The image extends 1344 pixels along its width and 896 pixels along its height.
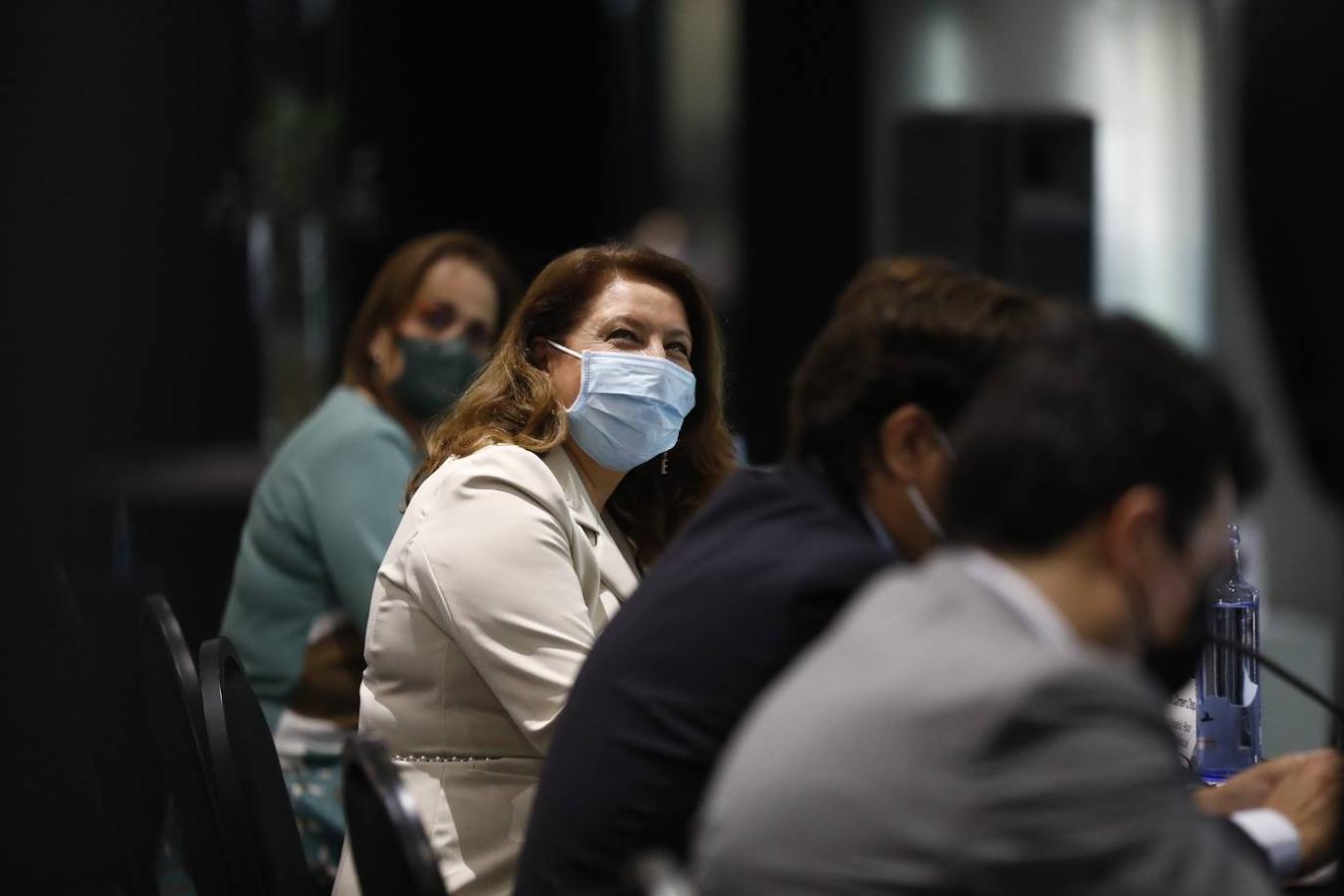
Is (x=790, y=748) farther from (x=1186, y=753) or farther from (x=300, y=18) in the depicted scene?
(x=300, y=18)

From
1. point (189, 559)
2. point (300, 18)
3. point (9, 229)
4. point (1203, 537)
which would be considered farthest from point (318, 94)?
point (1203, 537)

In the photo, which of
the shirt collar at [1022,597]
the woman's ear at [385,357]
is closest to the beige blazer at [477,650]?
the shirt collar at [1022,597]

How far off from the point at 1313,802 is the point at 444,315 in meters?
1.92

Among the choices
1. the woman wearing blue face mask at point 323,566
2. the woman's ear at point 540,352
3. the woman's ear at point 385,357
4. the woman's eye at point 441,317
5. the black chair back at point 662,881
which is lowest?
the woman wearing blue face mask at point 323,566

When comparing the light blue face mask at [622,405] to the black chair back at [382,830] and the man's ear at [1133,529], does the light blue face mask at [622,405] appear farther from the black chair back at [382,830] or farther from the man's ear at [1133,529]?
the man's ear at [1133,529]

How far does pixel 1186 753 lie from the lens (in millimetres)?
1783

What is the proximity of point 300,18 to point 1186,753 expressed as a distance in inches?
295

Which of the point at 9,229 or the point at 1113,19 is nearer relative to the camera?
the point at 9,229

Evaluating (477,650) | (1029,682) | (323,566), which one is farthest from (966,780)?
(323,566)

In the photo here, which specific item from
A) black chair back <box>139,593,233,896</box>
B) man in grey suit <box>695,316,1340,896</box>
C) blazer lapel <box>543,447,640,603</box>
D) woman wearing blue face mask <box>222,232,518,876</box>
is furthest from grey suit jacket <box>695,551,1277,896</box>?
woman wearing blue face mask <box>222,232,518,876</box>

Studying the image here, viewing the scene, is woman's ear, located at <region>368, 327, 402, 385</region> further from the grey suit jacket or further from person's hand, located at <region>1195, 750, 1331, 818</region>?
the grey suit jacket

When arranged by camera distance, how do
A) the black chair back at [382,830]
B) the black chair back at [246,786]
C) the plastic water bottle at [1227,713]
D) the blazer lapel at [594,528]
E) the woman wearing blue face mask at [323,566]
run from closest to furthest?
1. the black chair back at [382,830]
2. the black chair back at [246,786]
3. the plastic water bottle at [1227,713]
4. the blazer lapel at [594,528]
5. the woman wearing blue face mask at [323,566]

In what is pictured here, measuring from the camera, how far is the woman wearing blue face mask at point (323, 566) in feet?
8.06

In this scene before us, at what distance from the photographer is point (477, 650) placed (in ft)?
5.39
